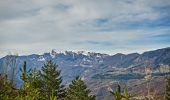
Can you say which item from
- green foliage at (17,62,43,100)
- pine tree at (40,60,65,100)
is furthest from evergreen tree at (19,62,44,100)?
pine tree at (40,60,65,100)

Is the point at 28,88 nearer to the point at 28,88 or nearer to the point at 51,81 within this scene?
the point at 28,88

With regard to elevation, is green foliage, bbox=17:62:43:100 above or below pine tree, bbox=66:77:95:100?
above

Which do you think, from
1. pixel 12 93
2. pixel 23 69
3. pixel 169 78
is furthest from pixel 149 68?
pixel 169 78

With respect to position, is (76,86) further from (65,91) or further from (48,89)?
(48,89)

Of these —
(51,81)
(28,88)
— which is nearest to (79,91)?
(51,81)

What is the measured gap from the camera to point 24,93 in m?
35.6

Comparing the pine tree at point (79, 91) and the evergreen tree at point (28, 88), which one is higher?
the evergreen tree at point (28, 88)

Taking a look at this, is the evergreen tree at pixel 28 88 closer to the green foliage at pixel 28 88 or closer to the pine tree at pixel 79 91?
the green foliage at pixel 28 88

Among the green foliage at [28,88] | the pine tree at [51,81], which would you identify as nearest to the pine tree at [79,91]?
the pine tree at [51,81]

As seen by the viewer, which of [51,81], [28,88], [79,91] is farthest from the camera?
[79,91]

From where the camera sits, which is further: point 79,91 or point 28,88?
point 79,91

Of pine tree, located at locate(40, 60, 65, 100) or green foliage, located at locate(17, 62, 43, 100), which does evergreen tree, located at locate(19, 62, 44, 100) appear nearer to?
green foliage, located at locate(17, 62, 43, 100)

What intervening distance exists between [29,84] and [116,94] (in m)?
8.95

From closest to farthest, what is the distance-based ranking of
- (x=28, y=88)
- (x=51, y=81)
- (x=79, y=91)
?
(x=28, y=88)
(x=51, y=81)
(x=79, y=91)
